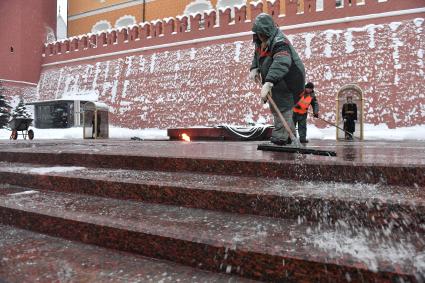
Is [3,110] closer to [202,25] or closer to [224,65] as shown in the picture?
[202,25]

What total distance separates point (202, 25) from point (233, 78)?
130 inches

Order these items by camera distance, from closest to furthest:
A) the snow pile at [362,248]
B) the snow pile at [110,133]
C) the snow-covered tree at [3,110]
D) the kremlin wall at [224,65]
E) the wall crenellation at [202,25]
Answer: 1. the snow pile at [362,248]
2. the kremlin wall at [224,65]
3. the wall crenellation at [202,25]
4. the snow pile at [110,133]
5. the snow-covered tree at [3,110]

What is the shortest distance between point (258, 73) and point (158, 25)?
503 inches

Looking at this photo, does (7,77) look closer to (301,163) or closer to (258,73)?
(258,73)

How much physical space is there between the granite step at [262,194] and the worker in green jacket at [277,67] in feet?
5.18

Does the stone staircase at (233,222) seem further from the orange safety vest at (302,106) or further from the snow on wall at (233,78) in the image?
the snow on wall at (233,78)

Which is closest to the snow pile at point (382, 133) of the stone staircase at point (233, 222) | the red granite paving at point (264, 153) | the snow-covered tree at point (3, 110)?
the red granite paving at point (264, 153)

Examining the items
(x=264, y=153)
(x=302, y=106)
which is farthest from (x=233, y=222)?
(x=302, y=106)

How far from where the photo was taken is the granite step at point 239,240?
1.24 metres

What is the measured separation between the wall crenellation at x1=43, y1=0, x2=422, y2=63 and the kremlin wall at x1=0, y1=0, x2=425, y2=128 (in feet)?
0.13

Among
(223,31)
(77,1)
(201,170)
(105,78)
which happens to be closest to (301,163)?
(201,170)

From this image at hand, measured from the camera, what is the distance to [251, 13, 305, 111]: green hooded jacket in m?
3.51

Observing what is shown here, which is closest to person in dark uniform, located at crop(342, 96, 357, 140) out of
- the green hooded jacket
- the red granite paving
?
the red granite paving

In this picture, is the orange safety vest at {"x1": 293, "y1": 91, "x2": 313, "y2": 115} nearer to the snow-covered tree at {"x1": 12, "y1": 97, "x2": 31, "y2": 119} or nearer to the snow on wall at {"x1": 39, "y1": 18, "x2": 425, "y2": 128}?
the snow on wall at {"x1": 39, "y1": 18, "x2": 425, "y2": 128}
